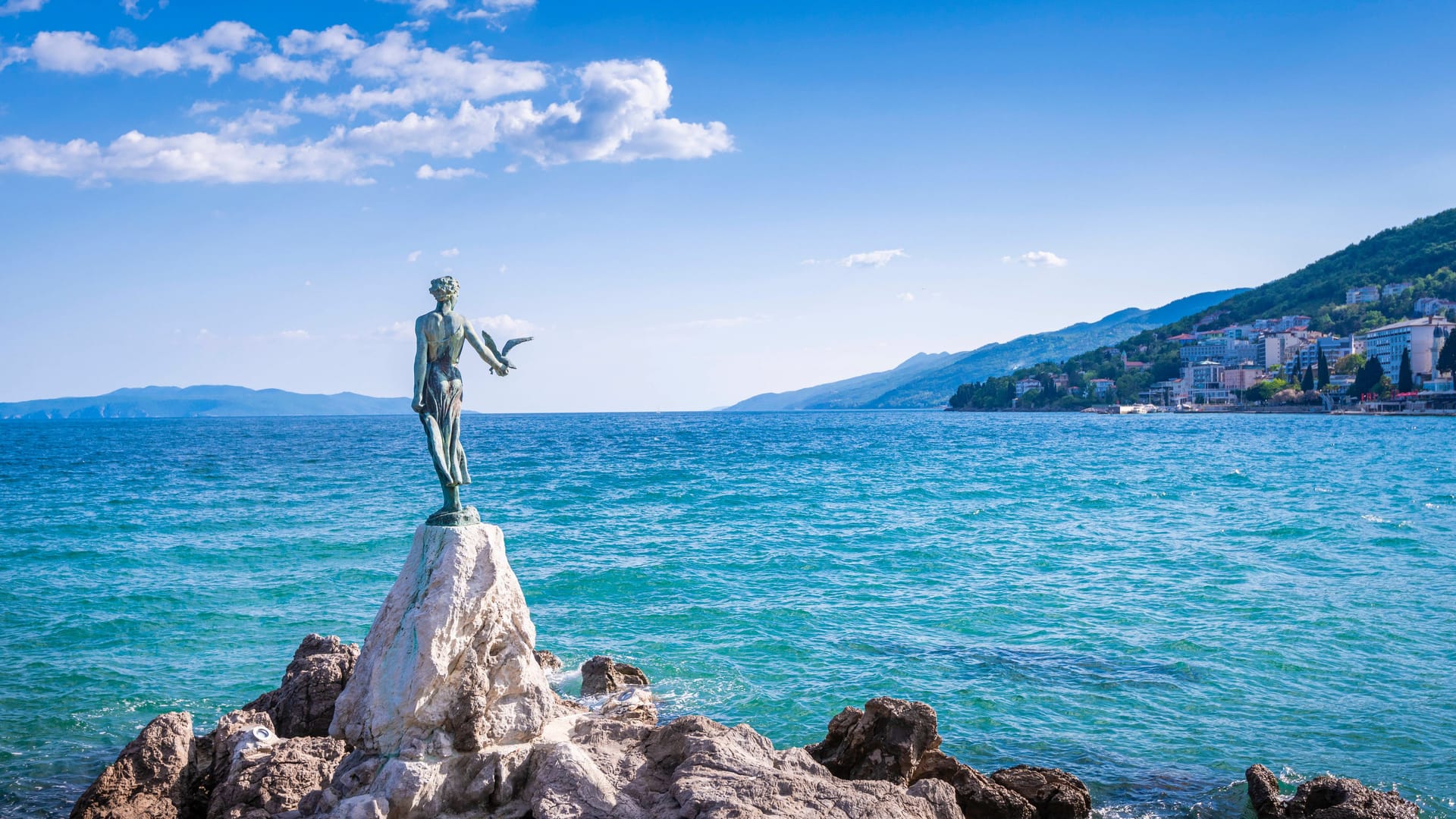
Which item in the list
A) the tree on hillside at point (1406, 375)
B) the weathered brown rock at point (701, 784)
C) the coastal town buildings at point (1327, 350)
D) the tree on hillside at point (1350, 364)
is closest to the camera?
the weathered brown rock at point (701, 784)

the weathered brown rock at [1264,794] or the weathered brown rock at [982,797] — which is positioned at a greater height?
the weathered brown rock at [982,797]

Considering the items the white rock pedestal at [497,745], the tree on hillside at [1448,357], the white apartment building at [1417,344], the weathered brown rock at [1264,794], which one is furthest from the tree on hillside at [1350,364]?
the white rock pedestal at [497,745]

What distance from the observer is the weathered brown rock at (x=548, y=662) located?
14.8 metres

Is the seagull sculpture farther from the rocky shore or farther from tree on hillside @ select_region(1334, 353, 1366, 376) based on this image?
tree on hillside @ select_region(1334, 353, 1366, 376)

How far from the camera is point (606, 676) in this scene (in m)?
13.5

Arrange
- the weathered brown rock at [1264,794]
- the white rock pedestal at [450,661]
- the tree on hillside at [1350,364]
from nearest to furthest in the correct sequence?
the white rock pedestal at [450,661]
the weathered brown rock at [1264,794]
the tree on hillside at [1350,364]

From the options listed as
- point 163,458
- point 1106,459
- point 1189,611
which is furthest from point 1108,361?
point 1189,611

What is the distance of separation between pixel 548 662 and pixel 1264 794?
399 inches

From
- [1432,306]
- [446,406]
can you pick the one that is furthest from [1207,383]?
[446,406]

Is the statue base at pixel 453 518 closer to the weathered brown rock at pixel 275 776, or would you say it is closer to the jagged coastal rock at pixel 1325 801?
the weathered brown rock at pixel 275 776

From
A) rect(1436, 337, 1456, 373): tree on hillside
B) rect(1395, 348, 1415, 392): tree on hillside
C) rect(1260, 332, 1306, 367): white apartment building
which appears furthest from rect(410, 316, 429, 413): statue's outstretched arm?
rect(1260, 332, 1306, 367): white apartment building

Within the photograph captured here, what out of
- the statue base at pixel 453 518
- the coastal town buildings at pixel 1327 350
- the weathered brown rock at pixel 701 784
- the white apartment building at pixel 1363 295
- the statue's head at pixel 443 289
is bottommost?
the weathered brown rock at pixel 701 784

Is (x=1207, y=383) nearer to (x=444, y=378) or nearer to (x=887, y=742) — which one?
(x=887, y=742)

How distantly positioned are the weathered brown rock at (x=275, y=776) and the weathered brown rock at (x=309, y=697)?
116 centimetres
